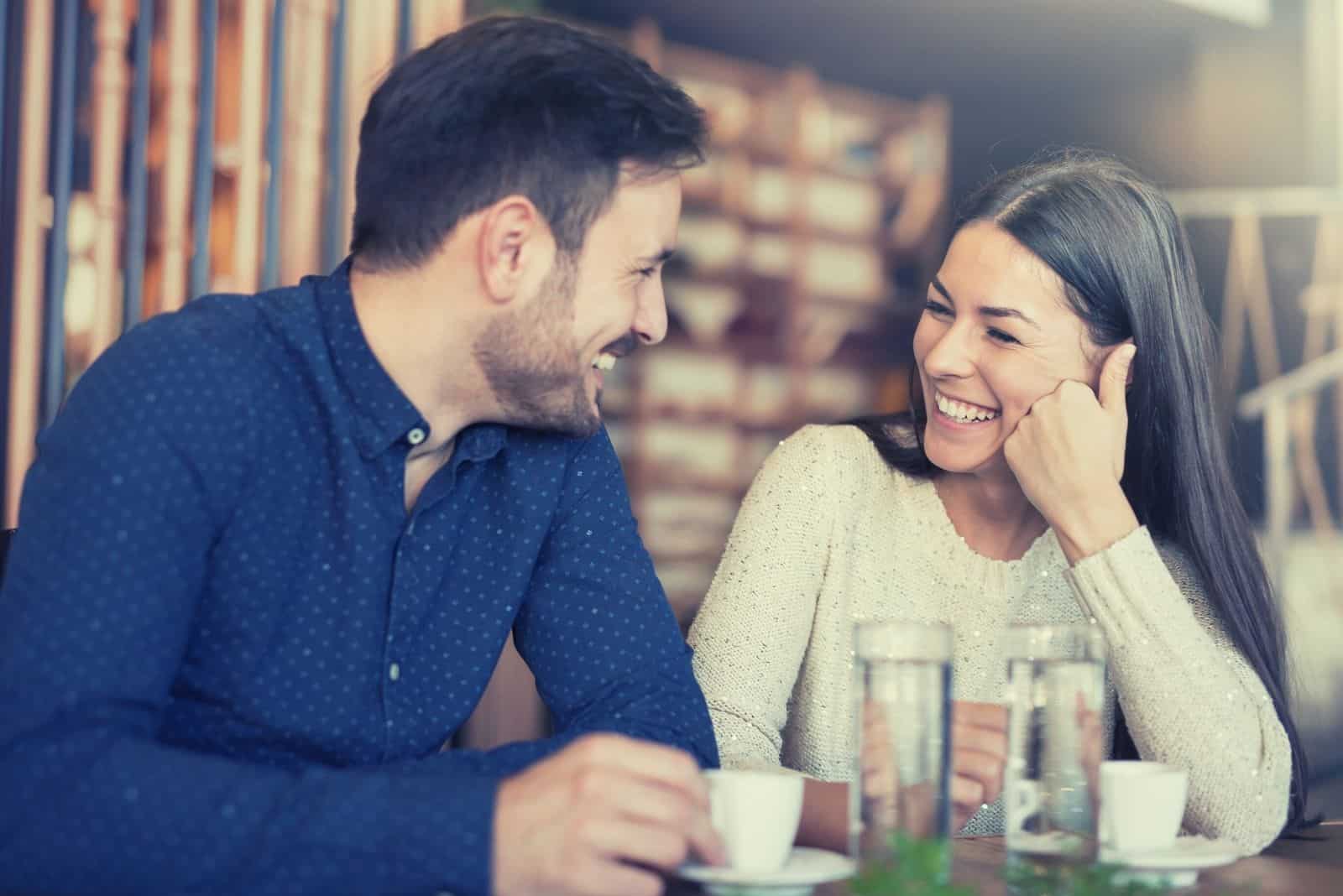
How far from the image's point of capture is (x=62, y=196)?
8.28 ft

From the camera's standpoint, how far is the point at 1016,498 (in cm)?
188

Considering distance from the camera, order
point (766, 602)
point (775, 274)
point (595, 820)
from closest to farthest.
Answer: point (595, 820)
point (766, 602)
point (775, 274)

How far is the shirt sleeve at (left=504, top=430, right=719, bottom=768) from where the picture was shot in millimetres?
1372

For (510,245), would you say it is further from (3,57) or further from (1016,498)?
(3,57)

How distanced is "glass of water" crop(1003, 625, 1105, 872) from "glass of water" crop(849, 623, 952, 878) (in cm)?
10

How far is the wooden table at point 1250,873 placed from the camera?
3.45 feet

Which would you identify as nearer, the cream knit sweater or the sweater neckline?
the cream knit sweater

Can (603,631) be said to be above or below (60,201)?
below

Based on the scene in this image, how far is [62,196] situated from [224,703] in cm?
162

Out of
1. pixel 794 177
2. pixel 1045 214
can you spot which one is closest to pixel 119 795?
pixel 1045 214

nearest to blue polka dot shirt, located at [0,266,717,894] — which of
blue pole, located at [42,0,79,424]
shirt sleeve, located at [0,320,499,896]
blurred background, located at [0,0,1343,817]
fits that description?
shirt sleeve, located at [0,320,499,896]

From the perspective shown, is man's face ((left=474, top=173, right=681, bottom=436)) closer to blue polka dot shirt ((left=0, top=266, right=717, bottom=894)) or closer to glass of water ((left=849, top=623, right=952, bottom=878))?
blue polka dot shirt ((left=0, top=266, right=717, bottom=894))

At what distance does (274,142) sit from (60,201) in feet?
1.36

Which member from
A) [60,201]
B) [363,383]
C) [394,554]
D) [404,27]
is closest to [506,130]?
[363,383]
